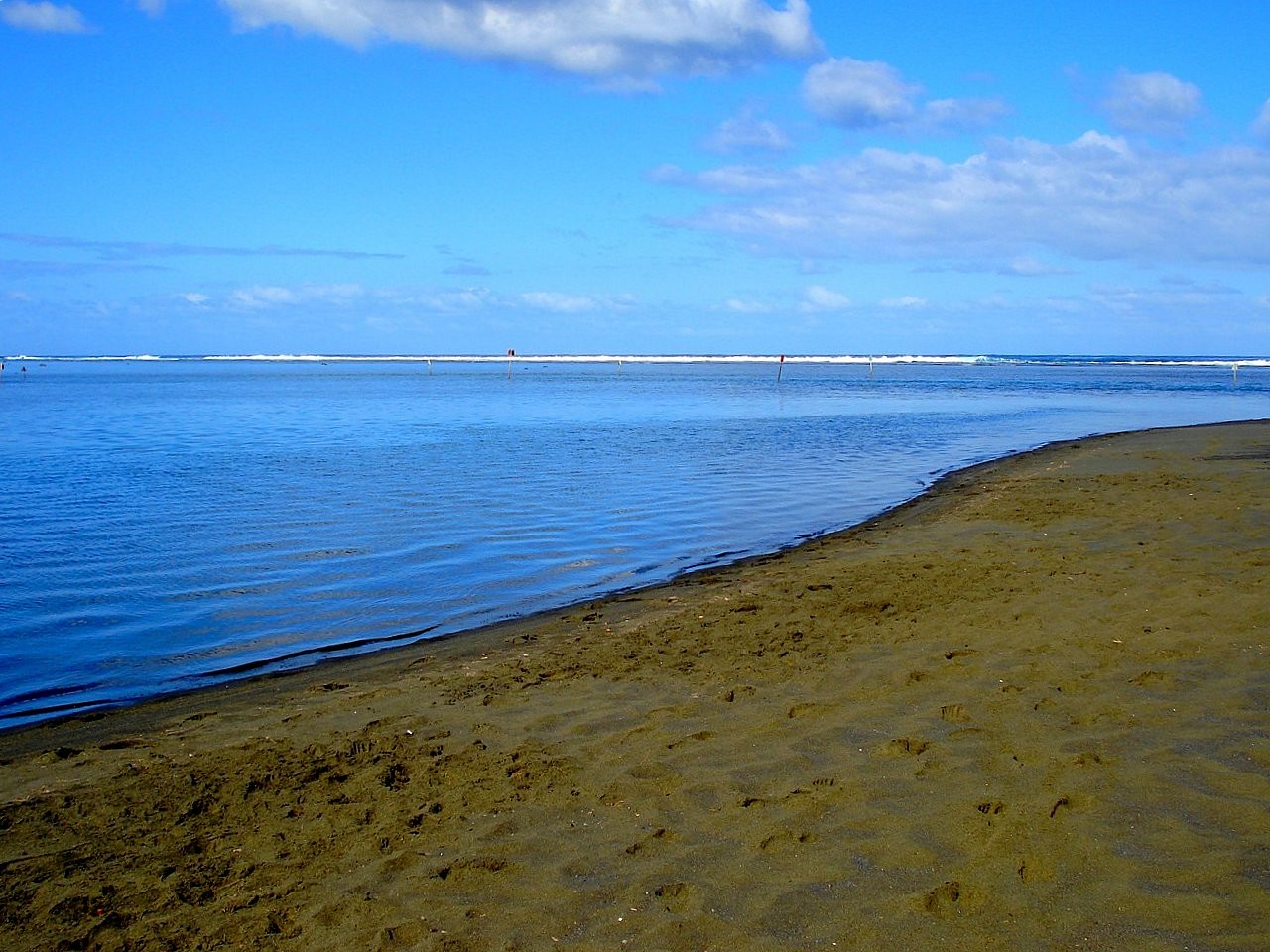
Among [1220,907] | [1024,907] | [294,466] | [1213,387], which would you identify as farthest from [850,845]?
[1213,387]

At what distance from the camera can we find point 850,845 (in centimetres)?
468

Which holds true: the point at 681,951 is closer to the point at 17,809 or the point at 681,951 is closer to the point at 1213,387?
the point at 17,809

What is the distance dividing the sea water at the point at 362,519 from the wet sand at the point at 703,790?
56.7 inches

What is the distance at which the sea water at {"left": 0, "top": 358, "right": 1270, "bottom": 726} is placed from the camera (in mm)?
9453

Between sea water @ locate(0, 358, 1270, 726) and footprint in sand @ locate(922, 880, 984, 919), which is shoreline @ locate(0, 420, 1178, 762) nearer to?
sea water @ locate(0, 358, 1270, 726)

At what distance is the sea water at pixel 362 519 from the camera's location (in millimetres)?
9453

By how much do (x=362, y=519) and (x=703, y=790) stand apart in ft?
Result: 38.5

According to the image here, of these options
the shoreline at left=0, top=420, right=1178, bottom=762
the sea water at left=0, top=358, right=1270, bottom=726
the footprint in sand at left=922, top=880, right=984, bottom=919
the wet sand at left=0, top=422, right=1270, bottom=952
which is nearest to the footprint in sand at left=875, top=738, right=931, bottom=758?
the wet sand at left=0, top=422, right=1270, bottom=952

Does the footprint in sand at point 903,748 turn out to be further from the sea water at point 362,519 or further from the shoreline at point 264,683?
the sea water at point 362,519

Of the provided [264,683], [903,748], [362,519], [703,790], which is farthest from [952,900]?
[362,519]

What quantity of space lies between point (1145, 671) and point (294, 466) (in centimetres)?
2061

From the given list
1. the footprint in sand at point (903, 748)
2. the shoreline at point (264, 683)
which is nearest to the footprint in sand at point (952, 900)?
the footprint in sand at point (903, 748)

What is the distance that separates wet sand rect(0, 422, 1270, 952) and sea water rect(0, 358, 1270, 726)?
144 cm

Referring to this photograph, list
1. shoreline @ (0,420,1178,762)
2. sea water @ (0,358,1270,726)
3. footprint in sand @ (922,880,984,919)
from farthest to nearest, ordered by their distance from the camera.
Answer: sea water @ (0,358,1270,726) → shoreline @ (0,420,1178,762) → footprint in sand @ (922,880,984,919)
